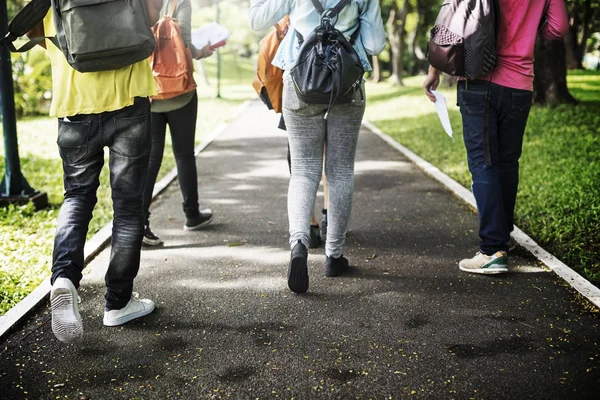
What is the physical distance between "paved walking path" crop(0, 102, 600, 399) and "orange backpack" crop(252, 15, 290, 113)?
49.5 inches

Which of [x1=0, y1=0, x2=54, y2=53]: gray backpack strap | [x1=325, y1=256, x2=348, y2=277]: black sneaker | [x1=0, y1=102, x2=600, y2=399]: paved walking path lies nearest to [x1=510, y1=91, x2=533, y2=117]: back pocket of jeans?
[x1=0, y1=102, x2=600, y2=399]: paved walking path

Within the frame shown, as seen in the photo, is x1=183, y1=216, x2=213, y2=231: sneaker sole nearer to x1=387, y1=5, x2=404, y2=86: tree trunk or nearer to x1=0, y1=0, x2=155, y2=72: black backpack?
x1=0, y1=0, x2=155, y2=72: black backpack

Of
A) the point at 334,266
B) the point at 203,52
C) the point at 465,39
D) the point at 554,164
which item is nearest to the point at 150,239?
the point at 203,52

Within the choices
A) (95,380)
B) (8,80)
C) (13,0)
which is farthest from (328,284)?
(13,0)

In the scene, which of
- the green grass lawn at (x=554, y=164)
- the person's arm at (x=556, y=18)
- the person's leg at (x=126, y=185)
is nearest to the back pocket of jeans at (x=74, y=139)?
the person's leg at (x=126, y=185)

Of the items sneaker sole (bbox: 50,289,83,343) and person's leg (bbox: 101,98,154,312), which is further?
person's leg (bbox: 101,98,154,312)

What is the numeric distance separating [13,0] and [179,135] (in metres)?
27.1

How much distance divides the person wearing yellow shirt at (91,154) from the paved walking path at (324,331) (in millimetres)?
372

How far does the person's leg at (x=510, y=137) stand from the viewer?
4.42m

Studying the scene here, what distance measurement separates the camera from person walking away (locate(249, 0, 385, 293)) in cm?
404

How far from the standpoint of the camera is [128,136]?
3.52 m

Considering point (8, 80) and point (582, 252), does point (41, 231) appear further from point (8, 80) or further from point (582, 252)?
point (582, 252)

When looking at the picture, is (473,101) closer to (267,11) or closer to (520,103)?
(520,103)

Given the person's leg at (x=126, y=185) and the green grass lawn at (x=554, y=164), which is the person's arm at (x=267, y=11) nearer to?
the person's leg at (x=126, y=185)
